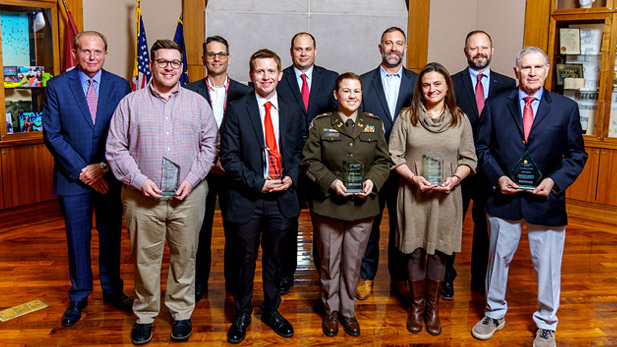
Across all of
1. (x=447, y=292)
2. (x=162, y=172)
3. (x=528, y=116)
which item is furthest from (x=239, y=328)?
(x=528, y=116)

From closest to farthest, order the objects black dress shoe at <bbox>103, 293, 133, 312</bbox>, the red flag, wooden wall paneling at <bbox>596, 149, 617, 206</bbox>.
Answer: black dress shoe at <bbox>103, 293, 133, 312</bbox>
the red flag
wooden wall paneling at <bbox>596, 149, 617, 206</bbox>

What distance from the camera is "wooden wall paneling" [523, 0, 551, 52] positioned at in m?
5.71

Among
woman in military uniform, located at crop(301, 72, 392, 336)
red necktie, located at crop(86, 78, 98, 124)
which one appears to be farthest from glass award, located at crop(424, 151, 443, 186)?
red necktie, located at crop(86, 78, 98, 124)

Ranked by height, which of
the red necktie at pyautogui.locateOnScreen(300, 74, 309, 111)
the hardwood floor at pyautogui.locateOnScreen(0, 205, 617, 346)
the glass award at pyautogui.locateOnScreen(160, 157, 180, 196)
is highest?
the red necktie at pyautogui.locateOnScreen(300, 74, 309, 111)

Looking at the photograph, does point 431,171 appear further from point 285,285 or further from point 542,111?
point 285,285

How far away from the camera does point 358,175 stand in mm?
2855

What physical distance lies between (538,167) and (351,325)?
4.34 ft

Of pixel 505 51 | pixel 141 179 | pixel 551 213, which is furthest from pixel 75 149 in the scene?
pixel 505 51

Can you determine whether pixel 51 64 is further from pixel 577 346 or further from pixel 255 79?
pixel 577 346

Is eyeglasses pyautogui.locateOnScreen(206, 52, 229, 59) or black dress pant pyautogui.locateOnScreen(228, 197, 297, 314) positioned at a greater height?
eyeglasses pyautogui.locateOnScreen(206, 52, 229, 59)

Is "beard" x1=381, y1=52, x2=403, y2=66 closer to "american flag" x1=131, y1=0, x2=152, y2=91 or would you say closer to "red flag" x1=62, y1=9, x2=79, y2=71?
"american flag" x1=131, y1=0, x2=152, y2=91

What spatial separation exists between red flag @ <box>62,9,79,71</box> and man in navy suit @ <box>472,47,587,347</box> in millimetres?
3977

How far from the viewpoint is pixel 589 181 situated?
5.56m

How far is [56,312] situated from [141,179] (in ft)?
4.09
